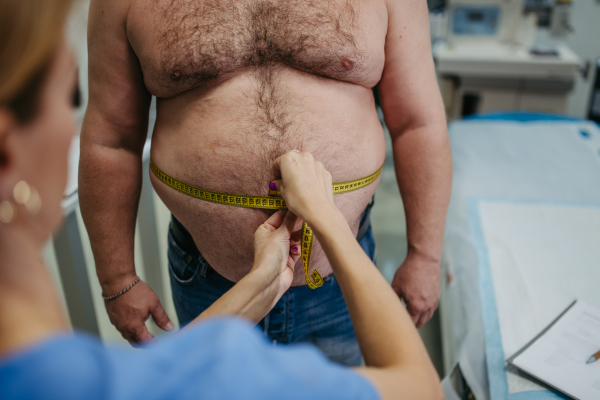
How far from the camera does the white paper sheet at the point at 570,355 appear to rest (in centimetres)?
121

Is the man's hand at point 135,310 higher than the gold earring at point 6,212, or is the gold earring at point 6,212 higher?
the gold earring at point 6,212

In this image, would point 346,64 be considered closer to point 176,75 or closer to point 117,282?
point 176,75

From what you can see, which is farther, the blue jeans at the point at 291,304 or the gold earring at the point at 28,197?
the blue jeans at the point at 291,304

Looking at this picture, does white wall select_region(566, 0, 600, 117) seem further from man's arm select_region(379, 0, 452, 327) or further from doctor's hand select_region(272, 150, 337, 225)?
doctor's hand select_region(272, 150, 337, 225)

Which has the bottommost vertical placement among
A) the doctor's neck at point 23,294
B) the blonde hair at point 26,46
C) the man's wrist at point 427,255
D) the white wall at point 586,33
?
the white wall at point 586,33

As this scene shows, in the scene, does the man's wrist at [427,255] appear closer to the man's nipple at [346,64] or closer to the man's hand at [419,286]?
the man's hand at [419,286]

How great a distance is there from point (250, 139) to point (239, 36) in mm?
278

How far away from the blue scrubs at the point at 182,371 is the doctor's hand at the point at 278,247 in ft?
1.49

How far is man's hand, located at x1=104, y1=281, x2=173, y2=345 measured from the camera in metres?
1.42

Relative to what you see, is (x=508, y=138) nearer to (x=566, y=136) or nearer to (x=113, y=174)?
(x=566, y=136)

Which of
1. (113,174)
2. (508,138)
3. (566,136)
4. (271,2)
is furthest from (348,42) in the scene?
(566,136)

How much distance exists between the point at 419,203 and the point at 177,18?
0.92 metres

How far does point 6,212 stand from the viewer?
1.72 feet

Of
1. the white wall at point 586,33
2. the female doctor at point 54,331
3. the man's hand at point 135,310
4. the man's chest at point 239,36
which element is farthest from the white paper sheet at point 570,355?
the white wall at point 586,33
